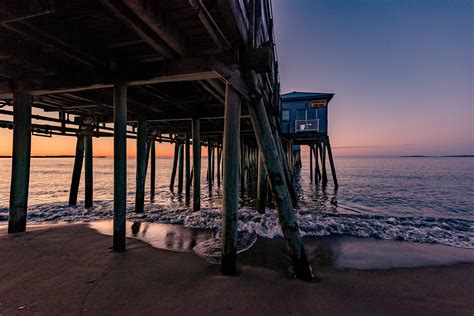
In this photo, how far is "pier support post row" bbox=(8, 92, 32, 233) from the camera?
4.75 metres

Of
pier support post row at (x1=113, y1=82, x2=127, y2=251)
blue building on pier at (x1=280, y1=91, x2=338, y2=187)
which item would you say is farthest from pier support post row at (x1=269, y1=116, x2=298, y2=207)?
blue building on pier at (x1=280, y1=91, x2=338, y2=187)

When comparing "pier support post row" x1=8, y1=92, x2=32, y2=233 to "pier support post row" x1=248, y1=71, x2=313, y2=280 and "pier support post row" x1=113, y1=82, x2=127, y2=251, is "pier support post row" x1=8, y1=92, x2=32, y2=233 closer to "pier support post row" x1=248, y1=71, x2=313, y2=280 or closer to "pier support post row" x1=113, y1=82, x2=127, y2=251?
"pier support post row" x1=113, y1=82, x2=127, y2=251

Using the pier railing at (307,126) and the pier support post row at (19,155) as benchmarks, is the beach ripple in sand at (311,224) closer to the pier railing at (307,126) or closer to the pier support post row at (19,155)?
the pier support post row at (19,155)

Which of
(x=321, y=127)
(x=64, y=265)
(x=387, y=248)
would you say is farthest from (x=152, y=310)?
(x=321, y=127)

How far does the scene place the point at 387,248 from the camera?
5336 millimetres

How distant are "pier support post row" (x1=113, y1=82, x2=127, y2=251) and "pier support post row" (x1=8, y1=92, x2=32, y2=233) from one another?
2337mm

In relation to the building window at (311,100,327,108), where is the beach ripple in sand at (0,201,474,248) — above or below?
below

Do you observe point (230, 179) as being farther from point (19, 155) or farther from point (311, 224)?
point (311, 224)

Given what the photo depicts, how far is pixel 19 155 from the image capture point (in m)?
4.77

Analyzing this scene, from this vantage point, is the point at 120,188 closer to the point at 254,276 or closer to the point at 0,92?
the point at 254,276

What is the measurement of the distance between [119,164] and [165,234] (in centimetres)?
257

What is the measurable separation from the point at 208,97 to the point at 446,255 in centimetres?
683

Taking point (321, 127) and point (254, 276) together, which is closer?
point (254, 276)

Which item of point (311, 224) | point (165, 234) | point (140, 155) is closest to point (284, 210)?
point (165, 234)
